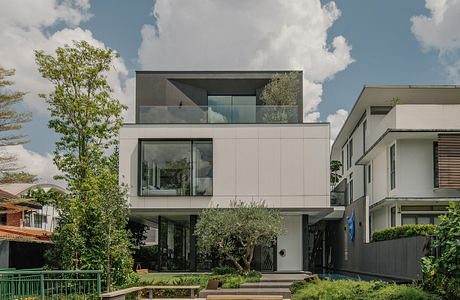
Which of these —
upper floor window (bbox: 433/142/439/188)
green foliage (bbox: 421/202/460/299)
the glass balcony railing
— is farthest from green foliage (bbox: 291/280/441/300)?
the glass balcony railing

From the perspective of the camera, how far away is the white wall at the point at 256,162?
78.8ft

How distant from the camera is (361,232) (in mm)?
28219

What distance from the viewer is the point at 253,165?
24.2m

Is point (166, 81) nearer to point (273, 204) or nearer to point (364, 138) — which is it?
point (273, 204)

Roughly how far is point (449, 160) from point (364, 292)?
12195 millimetres

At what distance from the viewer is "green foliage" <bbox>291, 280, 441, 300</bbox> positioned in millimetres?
10148

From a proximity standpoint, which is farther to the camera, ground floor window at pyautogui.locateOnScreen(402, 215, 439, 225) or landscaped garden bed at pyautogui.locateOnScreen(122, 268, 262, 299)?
ground floor window at pyautogui.locateOnScreen(402, 215, 439, 225)

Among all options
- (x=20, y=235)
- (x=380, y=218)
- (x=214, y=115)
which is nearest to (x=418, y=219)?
(x=380, y=218)

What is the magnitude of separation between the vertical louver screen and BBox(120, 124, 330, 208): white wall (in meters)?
5.12

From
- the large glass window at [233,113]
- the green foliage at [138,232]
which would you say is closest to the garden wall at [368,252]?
the large glass window at [233,113]

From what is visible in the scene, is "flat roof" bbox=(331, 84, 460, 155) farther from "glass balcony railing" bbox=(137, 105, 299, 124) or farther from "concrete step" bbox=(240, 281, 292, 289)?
"concrete step" bbox=(240, 281, 292, 289)

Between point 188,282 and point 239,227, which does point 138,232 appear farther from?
point 188,282

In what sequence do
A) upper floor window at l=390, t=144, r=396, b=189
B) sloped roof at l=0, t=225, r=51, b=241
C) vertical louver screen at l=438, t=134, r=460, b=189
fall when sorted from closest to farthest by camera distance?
vertical louver screen at l=438, t=134, r=460, b=189, sloped roof at l=0, t=225, r=51, b=241, upper floor window at l=390, t=144, r=396, b=189

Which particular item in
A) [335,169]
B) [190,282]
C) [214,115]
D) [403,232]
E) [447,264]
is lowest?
[190,282]
